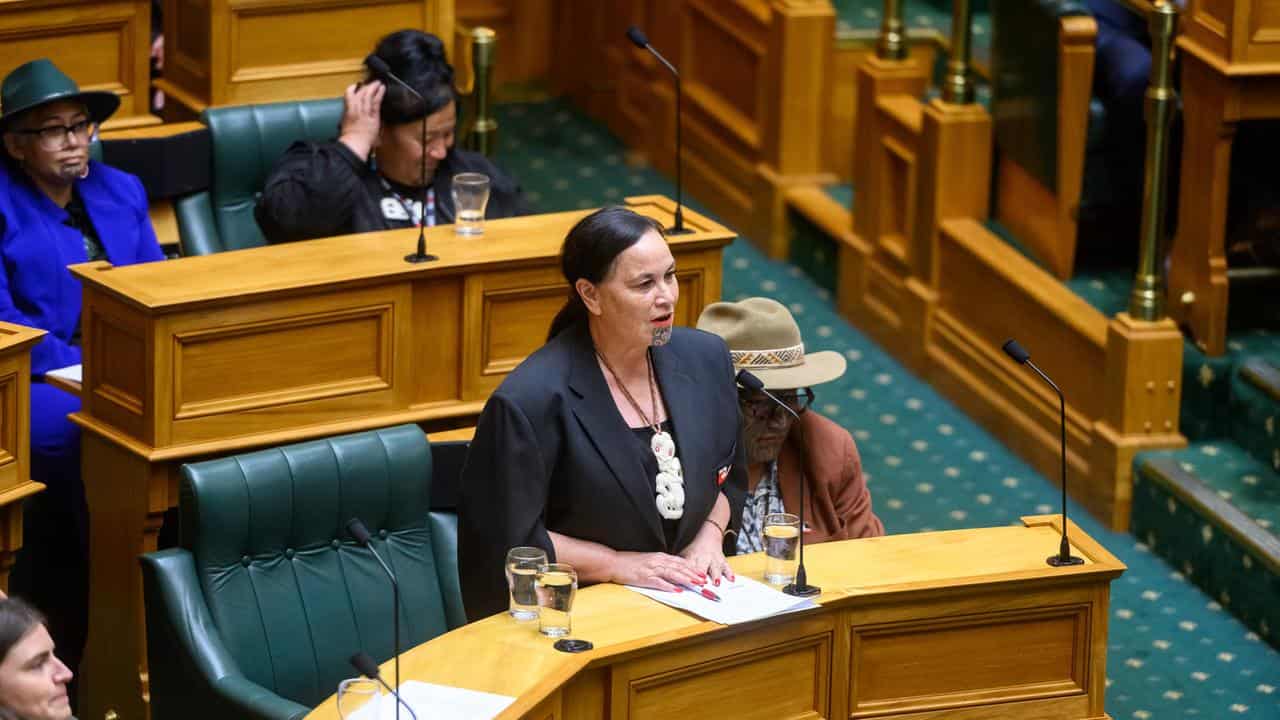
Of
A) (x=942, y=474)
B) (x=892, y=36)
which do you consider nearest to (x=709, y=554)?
(x=942, y=474)

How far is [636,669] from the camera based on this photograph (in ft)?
12.5

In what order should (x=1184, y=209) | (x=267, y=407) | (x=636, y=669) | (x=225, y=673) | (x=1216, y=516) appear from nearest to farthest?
1. (x=636, y=669)
2. (x=225, y=673)
3. (x=267, y=407)
4. (x=1216, y=516)
5. (x=1184, y=209)

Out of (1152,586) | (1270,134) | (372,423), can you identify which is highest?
(1270,134)

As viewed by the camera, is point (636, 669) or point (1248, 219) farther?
point (1248, 219)

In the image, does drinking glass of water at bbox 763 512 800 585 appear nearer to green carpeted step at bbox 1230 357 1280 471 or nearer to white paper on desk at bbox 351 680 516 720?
white paper on desk at bbox 351 680 516 720

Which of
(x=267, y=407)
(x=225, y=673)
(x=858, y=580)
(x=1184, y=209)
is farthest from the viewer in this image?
(x=1184, y=209)

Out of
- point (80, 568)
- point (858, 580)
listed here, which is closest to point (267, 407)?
point (80, 568)

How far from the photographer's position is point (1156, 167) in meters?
6.14

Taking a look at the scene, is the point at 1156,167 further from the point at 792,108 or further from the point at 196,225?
the point at 196,225

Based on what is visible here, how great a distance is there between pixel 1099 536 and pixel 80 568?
8.78 ft

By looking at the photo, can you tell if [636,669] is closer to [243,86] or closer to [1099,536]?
[1099,536]

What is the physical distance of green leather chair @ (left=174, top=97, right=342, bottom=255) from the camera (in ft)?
20.2

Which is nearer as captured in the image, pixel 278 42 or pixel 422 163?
pixel 422 163

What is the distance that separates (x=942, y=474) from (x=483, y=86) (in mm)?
1725
